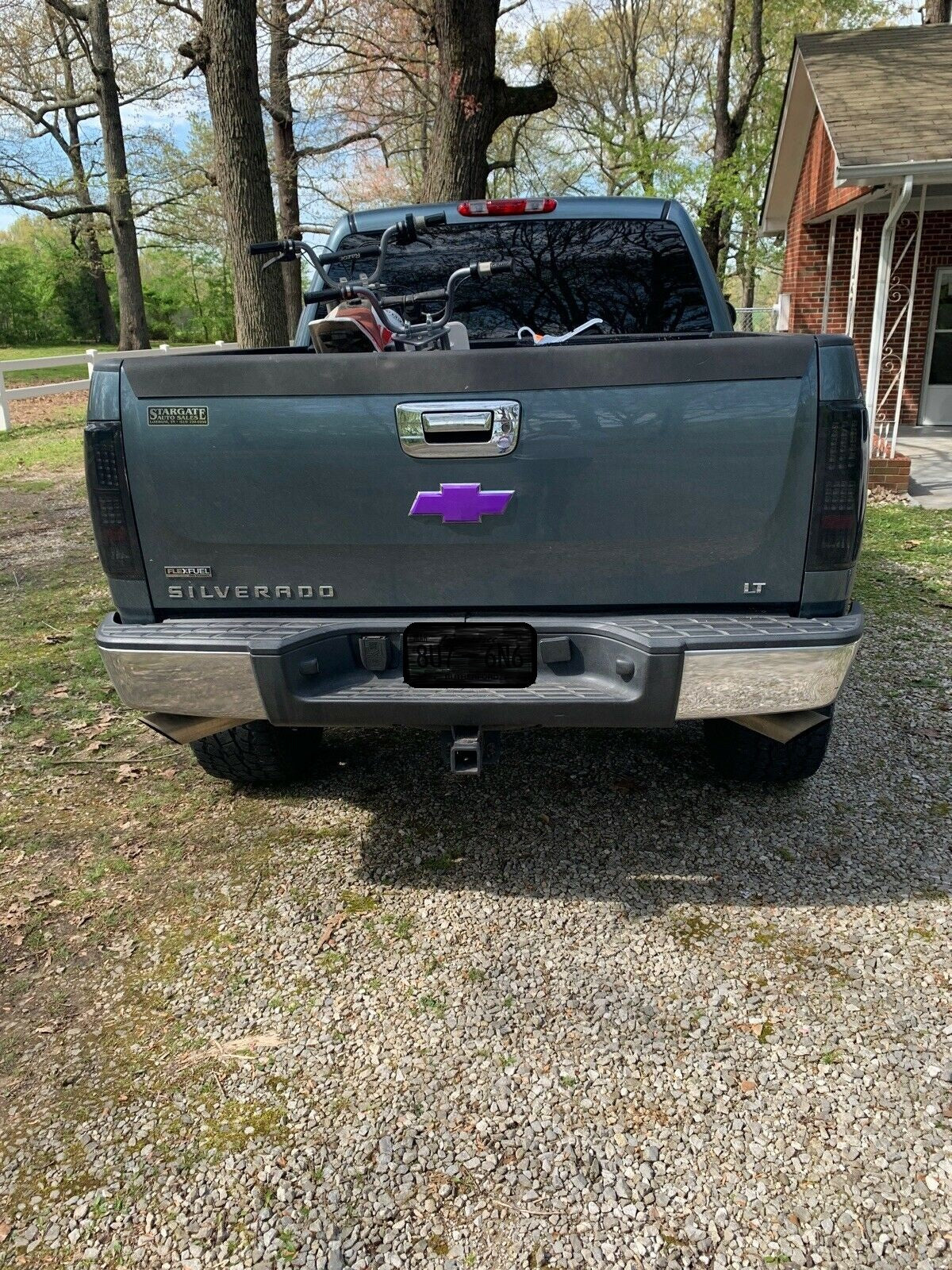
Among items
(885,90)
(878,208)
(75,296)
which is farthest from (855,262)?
(75,296)

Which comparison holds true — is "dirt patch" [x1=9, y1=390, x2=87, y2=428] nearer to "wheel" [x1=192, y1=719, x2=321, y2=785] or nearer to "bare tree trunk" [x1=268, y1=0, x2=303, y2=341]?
"bare tree trunk" [x1=268, y1=0, x2=303, y2=341]

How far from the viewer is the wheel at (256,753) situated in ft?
11.9

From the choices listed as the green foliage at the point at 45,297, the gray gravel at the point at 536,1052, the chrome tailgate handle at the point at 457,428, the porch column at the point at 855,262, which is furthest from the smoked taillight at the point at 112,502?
the green foliage at the point at 45,297

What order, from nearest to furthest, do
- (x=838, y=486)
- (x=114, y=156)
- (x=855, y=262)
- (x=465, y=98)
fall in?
1. (x=838, y=486)
2. (x=465, y=98)
3. (x=855, y=262)
4. (x=114, y=156)

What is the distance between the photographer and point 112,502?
2834 mm

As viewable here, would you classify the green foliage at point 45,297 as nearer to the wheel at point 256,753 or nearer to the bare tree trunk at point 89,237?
the bare tree trunk at point 89,237

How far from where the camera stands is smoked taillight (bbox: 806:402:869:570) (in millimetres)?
2584

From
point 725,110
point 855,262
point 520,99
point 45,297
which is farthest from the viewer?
point 45,297

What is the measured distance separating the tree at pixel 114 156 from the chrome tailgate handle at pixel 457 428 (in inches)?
930

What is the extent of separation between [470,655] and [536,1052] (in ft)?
3.51

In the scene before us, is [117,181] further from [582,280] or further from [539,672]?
[539,672]

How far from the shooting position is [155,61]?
27328 millimetres

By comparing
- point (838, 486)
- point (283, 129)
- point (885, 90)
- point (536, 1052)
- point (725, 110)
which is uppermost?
point (725, 110)

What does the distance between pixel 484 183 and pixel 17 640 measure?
22.6ft
